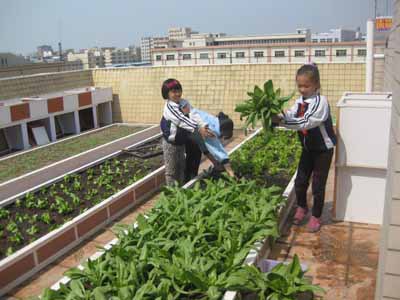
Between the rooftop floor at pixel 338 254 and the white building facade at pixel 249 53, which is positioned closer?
the rooftop floor at pixel 338 254

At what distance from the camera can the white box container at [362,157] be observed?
390 cm

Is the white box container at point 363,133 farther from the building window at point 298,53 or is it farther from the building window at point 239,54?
the building window at point 239,54

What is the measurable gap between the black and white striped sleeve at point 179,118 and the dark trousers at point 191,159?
0.56m

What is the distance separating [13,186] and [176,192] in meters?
2.72

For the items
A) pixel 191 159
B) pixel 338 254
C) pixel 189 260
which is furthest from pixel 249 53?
pixel 189 260

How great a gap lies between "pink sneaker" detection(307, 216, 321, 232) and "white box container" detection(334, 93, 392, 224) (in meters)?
0.30

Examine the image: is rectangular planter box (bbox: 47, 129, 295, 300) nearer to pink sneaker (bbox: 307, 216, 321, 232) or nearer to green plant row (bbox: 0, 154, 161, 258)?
pink sneaker (bbox: 307, 216, 321, 232)

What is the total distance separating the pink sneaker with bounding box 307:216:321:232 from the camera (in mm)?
4000

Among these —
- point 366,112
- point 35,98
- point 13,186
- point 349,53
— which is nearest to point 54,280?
point 13,186

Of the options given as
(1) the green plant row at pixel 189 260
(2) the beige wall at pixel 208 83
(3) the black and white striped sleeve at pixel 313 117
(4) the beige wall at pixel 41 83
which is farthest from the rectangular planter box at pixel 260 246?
(4) the beige wall at pixel 41 83

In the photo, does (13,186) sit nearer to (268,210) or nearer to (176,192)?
(176,192)

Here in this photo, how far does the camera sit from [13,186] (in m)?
5.70

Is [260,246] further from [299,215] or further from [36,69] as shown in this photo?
[36,69]

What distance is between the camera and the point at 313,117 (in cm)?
370
